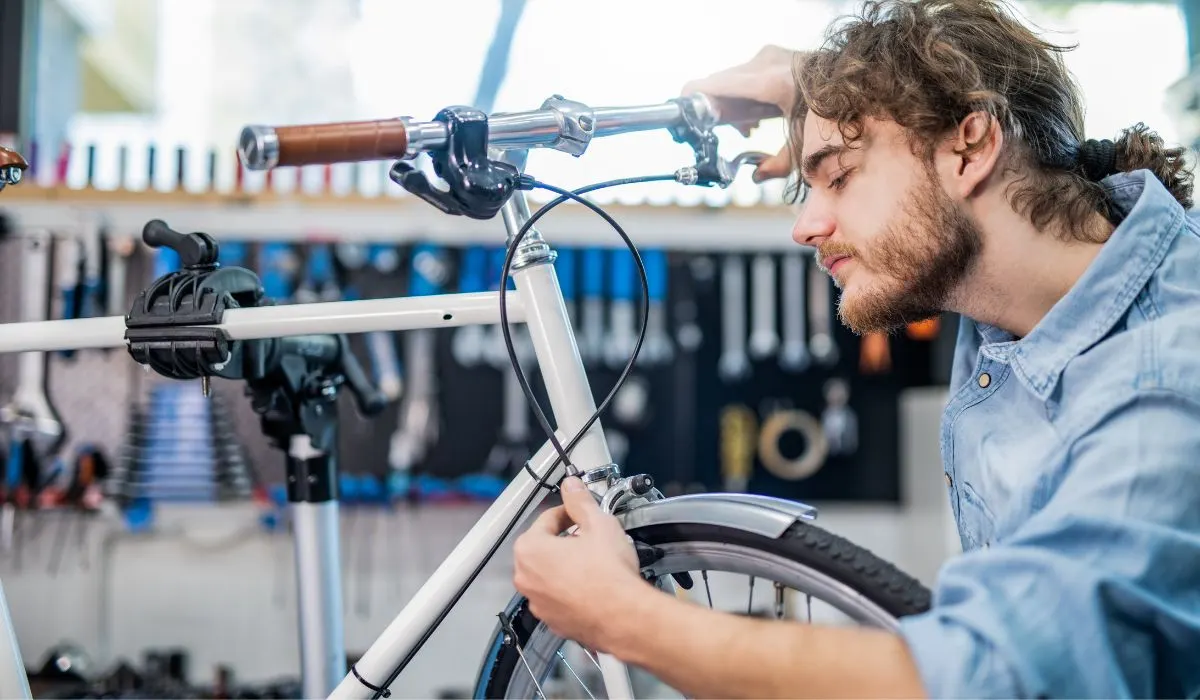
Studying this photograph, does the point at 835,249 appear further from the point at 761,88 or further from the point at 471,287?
the point at 471,287

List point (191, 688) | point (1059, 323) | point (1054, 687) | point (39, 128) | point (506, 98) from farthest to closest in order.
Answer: point (506, 98)
point (39, 128)
point (191, 688)
point (1059, 323)
point (1054, 687)

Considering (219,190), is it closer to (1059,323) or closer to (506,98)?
(506,98)

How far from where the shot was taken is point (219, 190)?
2.32 metres

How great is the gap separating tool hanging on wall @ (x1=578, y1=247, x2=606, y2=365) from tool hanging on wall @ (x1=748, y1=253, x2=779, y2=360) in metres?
0.43

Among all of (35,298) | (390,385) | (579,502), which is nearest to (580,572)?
(579,502)

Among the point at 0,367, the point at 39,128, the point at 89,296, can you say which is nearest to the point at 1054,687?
the point at 89,296

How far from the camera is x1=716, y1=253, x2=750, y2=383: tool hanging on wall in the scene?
2457mm

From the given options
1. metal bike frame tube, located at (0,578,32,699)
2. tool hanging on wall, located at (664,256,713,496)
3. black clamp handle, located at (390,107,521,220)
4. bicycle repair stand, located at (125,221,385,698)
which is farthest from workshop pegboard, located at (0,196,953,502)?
black clamp handle, located at (390,107,521,220)

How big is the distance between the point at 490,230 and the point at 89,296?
991mm

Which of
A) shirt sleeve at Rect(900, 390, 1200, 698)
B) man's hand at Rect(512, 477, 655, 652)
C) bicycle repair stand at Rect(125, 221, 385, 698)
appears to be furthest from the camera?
bicycle repair stand at Rect(125, 221, 385, 698)

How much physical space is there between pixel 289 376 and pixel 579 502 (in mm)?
538

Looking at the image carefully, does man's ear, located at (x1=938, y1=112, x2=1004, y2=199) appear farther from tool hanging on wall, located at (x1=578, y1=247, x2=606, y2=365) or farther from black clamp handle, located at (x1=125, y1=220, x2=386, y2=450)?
tool hanging on wall, located at (x1=578, y1=247, x2=606, y2=365)

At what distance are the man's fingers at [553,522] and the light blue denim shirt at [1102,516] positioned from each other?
12.1 inches

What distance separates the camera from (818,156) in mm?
921
